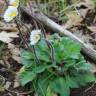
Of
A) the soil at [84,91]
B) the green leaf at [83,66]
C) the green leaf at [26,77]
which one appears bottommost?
the soil at [84,91]

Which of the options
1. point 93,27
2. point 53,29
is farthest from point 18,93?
point 93,27

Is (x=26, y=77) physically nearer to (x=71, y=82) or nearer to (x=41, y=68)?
(x=41, y=68)

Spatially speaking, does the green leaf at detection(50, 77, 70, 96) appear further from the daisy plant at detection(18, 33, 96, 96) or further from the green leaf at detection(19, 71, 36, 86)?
the green leaf at detection(19, 71, 36, 86)

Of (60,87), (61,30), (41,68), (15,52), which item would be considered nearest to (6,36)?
(15,52)

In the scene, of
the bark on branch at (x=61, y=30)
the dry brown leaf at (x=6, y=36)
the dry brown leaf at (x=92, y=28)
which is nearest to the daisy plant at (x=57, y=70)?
the bark on branch at (x=61, y=30)

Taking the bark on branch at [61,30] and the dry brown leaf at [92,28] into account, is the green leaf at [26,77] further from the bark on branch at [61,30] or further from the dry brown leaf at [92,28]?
the dry brown leaf at [92,28]

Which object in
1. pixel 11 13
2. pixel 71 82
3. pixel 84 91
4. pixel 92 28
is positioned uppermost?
pixel 11 13
